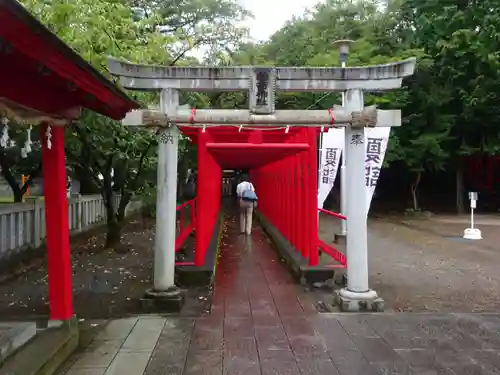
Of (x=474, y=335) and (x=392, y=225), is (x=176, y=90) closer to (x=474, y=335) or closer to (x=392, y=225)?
(x=474, y=335)

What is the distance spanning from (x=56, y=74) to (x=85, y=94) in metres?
0.99

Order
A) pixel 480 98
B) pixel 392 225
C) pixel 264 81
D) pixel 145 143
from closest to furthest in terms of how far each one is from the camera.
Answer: pixel 264 81
pixel 145 143
pixel 392 225
pixel 480 98

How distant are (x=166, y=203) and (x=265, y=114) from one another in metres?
1.97

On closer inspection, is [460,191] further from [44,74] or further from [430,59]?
[44,74]

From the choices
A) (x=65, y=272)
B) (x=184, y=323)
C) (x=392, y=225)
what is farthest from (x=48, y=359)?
(x=392, y=225)

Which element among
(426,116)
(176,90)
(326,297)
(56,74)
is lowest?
(326,297)

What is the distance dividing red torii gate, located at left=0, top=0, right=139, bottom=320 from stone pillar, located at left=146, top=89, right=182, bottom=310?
165 cm

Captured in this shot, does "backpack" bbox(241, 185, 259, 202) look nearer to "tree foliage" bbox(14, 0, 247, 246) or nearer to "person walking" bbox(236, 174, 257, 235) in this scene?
"person walking" bbox(236, 174, 257, 235)

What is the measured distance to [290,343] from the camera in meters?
5.46

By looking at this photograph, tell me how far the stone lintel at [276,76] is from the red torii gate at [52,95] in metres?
1.71

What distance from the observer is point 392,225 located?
1973cm

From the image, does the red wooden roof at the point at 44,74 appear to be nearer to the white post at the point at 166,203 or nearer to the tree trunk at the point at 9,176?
the white post at the point at 166,203

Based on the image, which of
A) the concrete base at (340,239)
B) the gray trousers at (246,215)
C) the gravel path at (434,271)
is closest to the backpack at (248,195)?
the gray trousers at (246,215)

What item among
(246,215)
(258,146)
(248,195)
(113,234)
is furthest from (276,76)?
(246,215)
